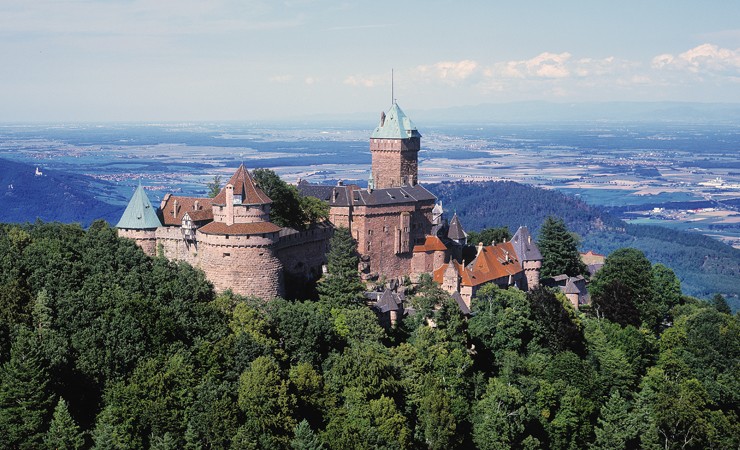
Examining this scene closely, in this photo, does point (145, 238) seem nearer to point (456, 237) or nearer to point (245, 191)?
point (245, 191)

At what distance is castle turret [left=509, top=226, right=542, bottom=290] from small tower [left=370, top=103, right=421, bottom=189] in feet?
35.3

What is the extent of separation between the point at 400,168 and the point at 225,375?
3244 cm

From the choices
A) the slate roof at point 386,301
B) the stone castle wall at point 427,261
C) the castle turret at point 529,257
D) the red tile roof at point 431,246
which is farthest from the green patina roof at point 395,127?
the slate roof at point 386,301

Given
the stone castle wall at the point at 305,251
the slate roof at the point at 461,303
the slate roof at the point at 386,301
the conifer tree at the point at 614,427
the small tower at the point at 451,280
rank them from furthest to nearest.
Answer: the small tower at the point at 451,280
the slate roof at the point at 461,303
the stone castle wall at the point at 305,251
the slate roof at the point at 386,301
the conifer tree at the point at 614,427

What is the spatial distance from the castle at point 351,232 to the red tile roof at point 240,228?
0.06 meters

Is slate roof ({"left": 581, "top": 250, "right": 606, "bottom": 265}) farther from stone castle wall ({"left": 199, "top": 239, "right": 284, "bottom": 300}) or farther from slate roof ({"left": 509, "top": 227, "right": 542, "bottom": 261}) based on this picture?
stone castle wall ({"left": 199, "top": 239, "right": 284, "bottom": 300})

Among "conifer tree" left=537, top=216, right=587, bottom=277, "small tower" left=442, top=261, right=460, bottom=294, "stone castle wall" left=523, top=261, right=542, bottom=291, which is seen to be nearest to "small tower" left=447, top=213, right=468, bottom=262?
"stone castle wall" left=523, top=261, right=542, bottom=291

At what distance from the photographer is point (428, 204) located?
6788cm

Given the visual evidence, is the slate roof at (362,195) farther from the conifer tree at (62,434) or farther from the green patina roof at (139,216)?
the conifer tree at (62,434)

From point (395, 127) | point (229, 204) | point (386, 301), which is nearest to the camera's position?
point (229, 204)

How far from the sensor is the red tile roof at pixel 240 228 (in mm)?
52719

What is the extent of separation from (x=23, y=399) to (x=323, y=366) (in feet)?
50.2

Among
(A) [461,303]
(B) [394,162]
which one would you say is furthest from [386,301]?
(B) [394,162]

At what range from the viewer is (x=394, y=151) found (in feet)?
242
